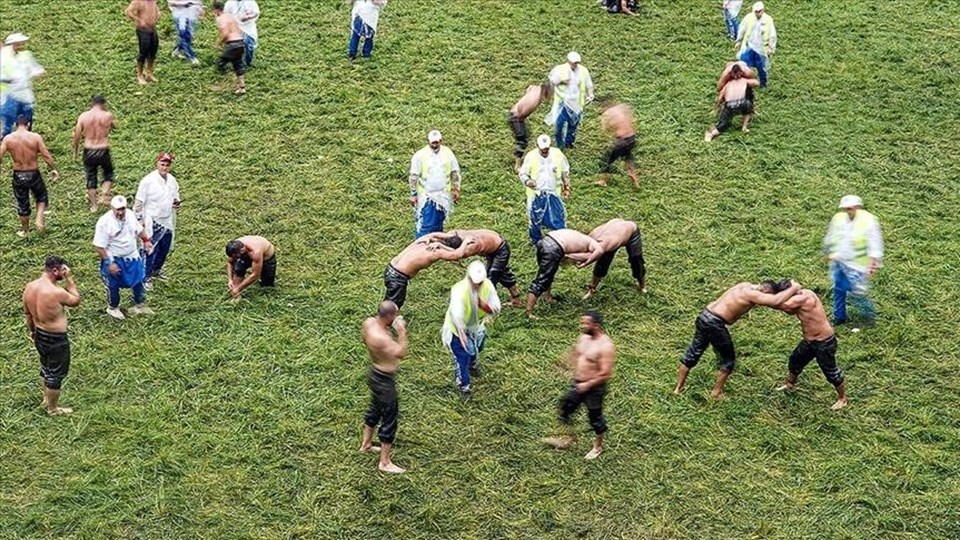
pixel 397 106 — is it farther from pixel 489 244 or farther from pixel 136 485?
pixel 136 485

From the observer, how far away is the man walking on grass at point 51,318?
11.9 meters

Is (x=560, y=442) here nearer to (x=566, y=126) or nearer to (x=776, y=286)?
(x=776, y=286)

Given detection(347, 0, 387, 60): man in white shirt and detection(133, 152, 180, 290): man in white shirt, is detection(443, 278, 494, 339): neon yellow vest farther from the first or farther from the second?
detection(347, 0, 387, 60): man in white shirt

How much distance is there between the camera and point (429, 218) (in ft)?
48.9

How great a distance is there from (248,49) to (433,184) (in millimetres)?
6635

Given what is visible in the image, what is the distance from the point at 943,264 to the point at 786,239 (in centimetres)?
198

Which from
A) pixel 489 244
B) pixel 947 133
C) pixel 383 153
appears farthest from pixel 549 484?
pixel 947 133

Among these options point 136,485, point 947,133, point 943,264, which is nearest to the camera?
point 136,485

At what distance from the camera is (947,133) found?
18.4 meters

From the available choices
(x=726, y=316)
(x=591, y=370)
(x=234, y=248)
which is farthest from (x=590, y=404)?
(x=234, y=248)

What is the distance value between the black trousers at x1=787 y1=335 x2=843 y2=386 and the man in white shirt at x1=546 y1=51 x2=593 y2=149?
232 inches

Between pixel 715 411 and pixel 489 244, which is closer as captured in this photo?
pixel 715 411

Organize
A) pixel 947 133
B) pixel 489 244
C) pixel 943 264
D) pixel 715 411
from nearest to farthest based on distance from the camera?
pixel 715 411 → pixel 489 244 → pixel 943 264 → pixel 947 133

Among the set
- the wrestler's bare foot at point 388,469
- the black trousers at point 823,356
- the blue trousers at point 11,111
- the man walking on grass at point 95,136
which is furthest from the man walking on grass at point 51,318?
the black trousers at point 823,356
